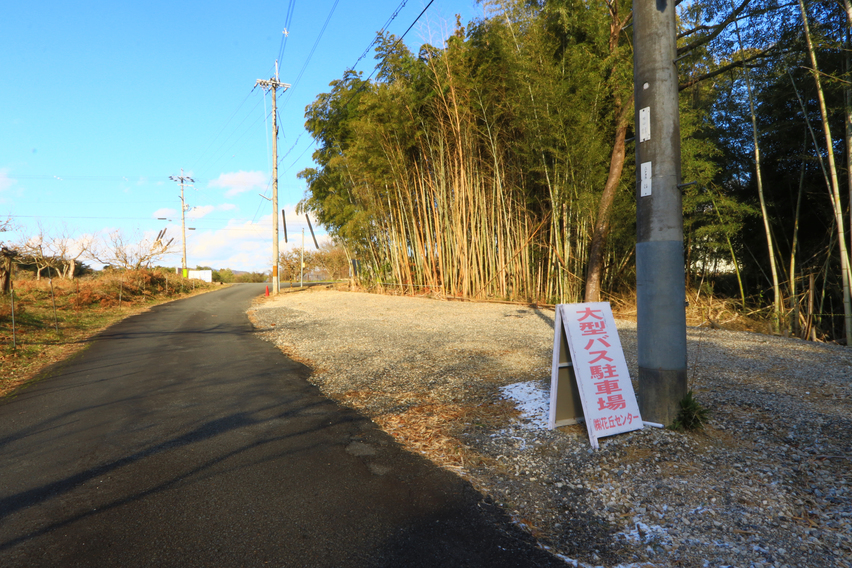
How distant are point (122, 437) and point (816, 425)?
4.28 metres

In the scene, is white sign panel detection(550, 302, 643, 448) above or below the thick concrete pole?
below

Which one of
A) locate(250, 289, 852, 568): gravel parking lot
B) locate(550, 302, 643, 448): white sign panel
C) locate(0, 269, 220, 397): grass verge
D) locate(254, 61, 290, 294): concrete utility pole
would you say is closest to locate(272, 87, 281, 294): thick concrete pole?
locate(254, 61, 290, 294): concrete utility pole

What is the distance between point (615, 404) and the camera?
2.80 meters

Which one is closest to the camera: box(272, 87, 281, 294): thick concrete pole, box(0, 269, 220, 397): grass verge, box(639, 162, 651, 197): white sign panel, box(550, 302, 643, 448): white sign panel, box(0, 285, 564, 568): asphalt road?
box(0, 285, 564, 568): asphalt road

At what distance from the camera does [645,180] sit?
2.88m

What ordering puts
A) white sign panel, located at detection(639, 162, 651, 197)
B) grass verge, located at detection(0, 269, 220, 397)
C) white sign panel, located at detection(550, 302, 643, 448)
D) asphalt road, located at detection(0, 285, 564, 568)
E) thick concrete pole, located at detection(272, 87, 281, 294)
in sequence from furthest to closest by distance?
thick concrete pole, located at detection(272, 87, 281, 294) → grass verge, located at detection(0, 269, 220, 397) → white sign panel, located at detection(639, 162, 651, 197) → white sign panel, located at detection(550, 302, 643, 448) → asphalt road, located at detection(0, 285, 564, 568)

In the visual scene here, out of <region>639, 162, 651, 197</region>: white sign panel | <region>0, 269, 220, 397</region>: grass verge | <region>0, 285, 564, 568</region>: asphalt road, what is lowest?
<region>0, 285, 564, 568</region>: asphalt road

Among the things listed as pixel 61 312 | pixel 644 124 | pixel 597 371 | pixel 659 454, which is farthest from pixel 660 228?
pixel 61 312

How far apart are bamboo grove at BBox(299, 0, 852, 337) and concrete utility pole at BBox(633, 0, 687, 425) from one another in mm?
467

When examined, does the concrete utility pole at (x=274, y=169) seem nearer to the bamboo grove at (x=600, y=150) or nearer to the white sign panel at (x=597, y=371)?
the bamboo grove at (x=600, y=150)

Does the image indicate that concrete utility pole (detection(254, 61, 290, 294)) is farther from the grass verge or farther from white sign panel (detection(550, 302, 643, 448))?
white sign panel (detection(550, 302, 643, 448))

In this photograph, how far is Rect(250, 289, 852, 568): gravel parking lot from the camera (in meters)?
1.85

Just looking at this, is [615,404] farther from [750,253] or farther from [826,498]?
[750,253]

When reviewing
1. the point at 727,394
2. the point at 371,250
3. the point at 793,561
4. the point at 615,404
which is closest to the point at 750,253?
the point at 727,394
